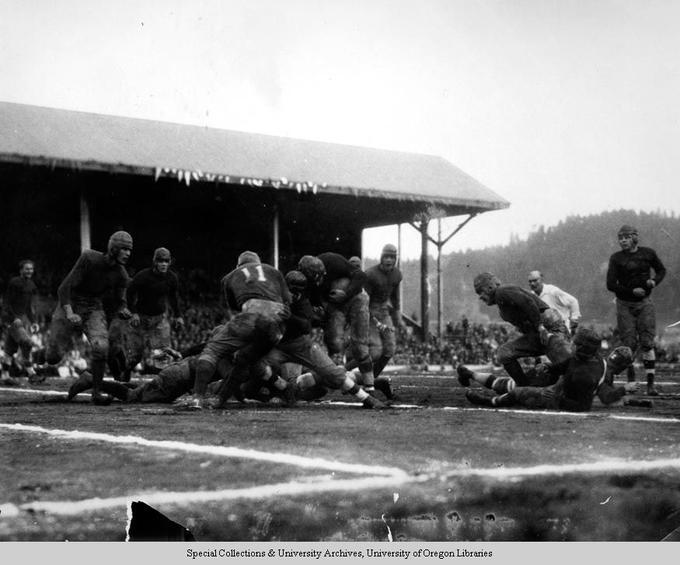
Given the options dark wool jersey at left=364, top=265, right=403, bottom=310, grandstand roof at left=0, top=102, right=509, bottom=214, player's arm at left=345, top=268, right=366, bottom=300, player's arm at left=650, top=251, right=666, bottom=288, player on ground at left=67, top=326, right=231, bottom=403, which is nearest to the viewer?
player on ground at left=67, top=326, right=231, bottom=403

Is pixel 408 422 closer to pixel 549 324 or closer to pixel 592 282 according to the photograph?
pixel 549 324

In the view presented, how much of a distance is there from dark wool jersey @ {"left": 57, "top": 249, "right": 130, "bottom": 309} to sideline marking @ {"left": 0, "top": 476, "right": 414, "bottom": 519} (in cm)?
463

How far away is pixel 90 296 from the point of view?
26.6 ft

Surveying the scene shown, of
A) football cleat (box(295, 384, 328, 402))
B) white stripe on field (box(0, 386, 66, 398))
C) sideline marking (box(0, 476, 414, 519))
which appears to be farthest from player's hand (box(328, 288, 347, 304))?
sideline marking (box(0, 476, 414, 519))

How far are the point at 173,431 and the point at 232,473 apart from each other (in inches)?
61.9

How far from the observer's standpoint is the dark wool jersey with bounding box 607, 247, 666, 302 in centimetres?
902

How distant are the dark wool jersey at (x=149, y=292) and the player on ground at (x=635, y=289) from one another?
16.6 feet

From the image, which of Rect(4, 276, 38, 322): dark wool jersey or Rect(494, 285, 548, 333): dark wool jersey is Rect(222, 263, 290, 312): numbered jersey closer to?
Rect(494, 285, 548, 333): dark wool jersey

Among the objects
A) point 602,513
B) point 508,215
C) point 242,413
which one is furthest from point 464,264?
point 602,513

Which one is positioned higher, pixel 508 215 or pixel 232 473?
pixel 508 215

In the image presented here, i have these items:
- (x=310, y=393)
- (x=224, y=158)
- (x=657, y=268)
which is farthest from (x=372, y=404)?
(x=224, y=158)

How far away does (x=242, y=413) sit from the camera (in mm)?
6609

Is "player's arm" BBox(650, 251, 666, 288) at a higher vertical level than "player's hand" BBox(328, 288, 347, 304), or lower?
higher

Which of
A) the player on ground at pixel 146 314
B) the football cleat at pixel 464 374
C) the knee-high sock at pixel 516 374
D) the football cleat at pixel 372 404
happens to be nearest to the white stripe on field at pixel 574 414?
the football cleat at pixel 372 404
